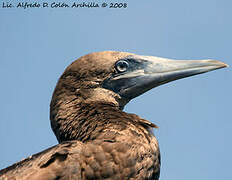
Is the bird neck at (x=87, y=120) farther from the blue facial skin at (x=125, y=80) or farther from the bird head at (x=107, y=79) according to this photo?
the blue facial skin at (x=125, y=80)

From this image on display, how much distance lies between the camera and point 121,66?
19.7 feet

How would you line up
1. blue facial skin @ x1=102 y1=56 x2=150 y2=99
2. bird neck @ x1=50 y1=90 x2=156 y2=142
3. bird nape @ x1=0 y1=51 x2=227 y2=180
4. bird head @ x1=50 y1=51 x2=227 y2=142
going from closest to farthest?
1. bird nape @ x1=0 y1=51 x2=227 y2=180
2. bird neck @ x1=50 y1=90 x2=156 y2=142
3. bird head @ x1=50 y1=51 x2=227 y2=142
4. blue facial skin @ x1=102 y1=56 x2=150 y2=99

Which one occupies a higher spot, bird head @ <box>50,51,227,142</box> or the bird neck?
bird head @ <box>50,51,227,142</box>

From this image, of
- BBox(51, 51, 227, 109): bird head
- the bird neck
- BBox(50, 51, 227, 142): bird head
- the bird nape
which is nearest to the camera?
the bird nape

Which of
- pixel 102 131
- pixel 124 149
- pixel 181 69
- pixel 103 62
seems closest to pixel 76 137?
pixel 102 131

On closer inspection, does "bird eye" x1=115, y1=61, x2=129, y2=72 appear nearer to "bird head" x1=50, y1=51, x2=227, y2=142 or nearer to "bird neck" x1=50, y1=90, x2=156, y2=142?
"bird head" x1=50, y1=51, x2=227, y2=142

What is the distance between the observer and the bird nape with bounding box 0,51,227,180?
4.66 meters

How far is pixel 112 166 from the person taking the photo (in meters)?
4.72

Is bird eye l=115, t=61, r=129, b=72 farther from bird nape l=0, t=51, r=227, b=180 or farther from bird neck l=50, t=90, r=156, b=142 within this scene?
bird neck l=50, t=90, r=156, b=142

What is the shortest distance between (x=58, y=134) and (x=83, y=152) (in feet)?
2.70

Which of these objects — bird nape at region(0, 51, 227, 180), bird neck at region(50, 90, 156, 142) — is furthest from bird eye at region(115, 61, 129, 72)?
bird neck at region(50, 90, 156, 142)

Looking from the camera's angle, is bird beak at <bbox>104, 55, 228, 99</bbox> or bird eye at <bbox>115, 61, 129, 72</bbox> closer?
bird beak at <bbox>104, 55, 228, 99</bbox>

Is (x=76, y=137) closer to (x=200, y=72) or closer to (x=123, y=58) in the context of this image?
(x=123, y=58)

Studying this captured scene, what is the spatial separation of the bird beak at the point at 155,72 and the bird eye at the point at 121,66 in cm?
7
